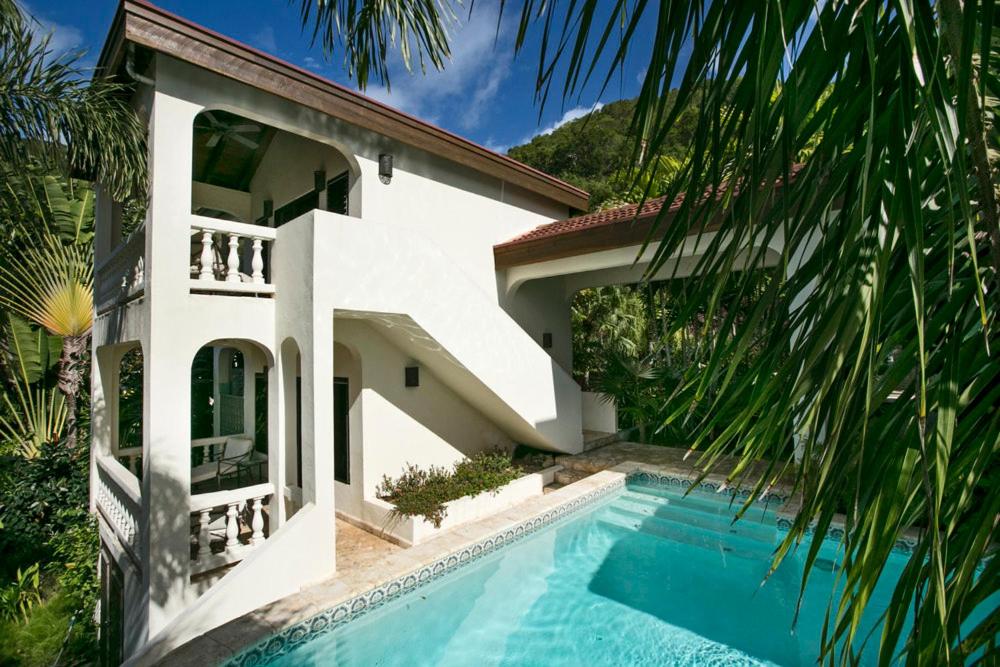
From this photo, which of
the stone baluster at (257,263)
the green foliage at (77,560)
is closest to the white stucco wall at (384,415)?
the stone baluster at (257,263)

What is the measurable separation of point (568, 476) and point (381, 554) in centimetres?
547

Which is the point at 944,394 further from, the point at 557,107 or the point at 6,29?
the point at 6,29

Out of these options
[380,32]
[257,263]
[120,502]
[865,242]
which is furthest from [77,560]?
[865,242]

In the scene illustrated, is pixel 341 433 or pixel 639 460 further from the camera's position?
pixel 639 460

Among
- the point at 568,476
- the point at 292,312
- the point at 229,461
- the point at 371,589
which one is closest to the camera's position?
the point at 371,589

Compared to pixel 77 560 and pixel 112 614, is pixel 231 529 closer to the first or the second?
pixel 112 614

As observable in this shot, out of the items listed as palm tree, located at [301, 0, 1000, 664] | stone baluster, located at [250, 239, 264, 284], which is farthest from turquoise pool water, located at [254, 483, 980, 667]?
stone baluster, located at [250, 239, 264, 284]

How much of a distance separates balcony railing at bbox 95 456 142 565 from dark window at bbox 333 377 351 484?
3.46m

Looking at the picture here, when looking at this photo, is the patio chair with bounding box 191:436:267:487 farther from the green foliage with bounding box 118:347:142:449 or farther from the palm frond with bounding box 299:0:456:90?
the palm frond with bounding box 299:0:456:90

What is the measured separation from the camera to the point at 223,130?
39.2ft

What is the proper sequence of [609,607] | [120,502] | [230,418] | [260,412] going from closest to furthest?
1. [609,607]
2. [120,502]
3. [260,412]
4. [230,418]

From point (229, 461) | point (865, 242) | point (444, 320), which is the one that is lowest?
point (229, 461)

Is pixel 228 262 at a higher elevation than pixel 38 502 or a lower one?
→ higher

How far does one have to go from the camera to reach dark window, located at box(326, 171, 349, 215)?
11227mm
